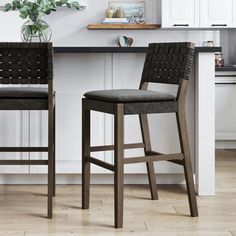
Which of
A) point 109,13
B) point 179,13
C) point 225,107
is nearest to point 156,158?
point 225,107

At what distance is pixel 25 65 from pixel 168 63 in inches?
29.3

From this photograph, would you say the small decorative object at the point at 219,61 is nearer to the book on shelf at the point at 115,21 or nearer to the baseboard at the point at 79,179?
the book on shelf at the point at 115,21

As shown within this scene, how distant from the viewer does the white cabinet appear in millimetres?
5645

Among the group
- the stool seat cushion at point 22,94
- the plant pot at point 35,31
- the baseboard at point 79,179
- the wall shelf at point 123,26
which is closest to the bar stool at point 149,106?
the stool seat cushion at point 22,94

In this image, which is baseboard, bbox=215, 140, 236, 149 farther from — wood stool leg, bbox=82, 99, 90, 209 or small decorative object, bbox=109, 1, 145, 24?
wood stool leg, bbox=82, 99, 90, 209

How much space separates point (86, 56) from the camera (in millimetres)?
3438

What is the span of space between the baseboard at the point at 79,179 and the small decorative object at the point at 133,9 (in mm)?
2799

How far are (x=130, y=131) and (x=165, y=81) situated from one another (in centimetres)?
63

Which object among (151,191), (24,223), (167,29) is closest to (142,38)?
(167,29)

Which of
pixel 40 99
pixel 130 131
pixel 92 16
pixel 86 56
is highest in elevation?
pixel 92 16

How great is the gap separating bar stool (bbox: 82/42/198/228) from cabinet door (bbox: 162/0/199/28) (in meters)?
2.80

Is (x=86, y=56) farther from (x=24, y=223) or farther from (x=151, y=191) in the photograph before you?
(x=24, y=223)

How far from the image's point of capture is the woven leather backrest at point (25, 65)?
108 inches

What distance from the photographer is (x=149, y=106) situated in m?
2.72
